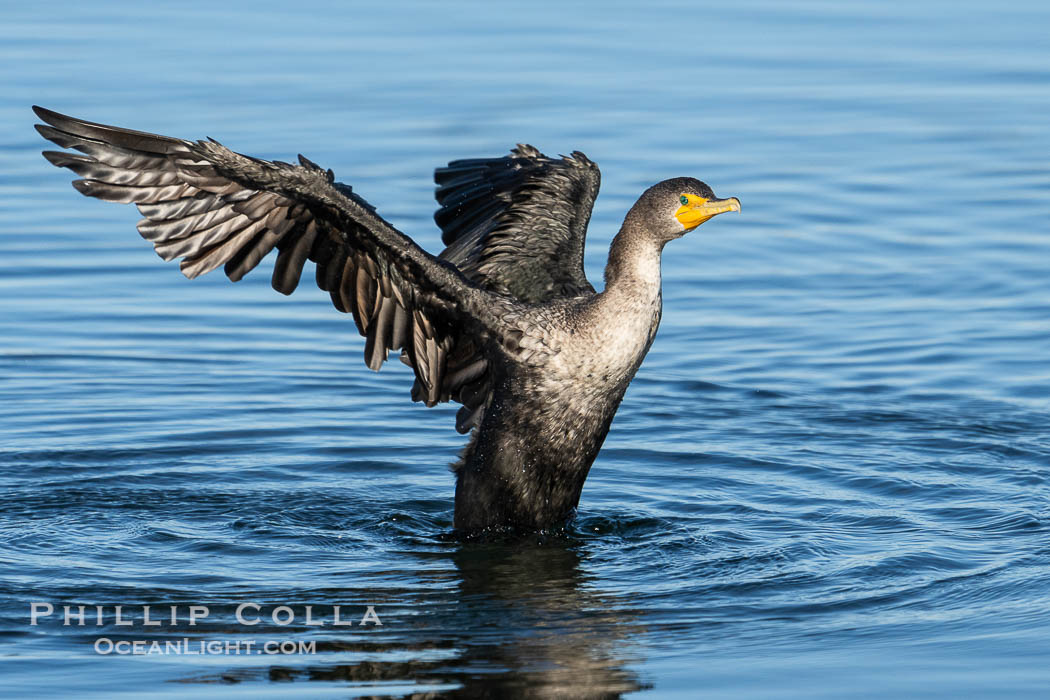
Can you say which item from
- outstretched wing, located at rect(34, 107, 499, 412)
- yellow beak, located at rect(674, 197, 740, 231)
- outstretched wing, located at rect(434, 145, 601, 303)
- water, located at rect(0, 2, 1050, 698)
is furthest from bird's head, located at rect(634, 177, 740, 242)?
water, located at rect(0, 2, 1050, 698)

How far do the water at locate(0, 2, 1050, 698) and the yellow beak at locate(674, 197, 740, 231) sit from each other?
1.45 meters

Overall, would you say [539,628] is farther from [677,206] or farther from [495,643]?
[677,206]

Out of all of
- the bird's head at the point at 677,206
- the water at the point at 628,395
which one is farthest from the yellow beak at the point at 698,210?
the water at the point at 628,395

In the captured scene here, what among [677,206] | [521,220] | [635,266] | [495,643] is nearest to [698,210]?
[677,206]

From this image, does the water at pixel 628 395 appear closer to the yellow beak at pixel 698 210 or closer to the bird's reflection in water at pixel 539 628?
the bird's reflection in water at pixel 539 628

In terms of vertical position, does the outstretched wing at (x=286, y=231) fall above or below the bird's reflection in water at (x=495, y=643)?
above

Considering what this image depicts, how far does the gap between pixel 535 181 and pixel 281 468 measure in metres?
2.00

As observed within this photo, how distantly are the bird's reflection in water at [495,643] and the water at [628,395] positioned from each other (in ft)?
0.07

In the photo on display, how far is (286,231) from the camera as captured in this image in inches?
307

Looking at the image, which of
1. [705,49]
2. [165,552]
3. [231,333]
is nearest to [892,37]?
[705,49]

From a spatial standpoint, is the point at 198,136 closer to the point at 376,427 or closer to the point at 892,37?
the point at 376,427

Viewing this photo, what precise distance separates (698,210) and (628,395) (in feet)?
9.54

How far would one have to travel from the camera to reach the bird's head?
796 cm

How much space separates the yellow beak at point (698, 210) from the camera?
799 centimetres
